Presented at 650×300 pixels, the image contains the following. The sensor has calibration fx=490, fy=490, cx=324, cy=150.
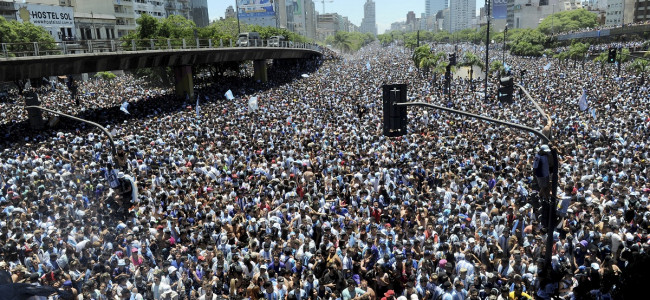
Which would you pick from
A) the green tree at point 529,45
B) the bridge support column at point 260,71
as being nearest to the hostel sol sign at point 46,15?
the bridge support column at point 260,71

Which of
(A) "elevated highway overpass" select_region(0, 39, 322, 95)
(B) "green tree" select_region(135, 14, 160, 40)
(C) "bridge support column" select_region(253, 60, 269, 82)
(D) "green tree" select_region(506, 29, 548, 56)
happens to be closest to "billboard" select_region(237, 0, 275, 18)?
(D) "green tree" select_region(506, 29, 548, 56)

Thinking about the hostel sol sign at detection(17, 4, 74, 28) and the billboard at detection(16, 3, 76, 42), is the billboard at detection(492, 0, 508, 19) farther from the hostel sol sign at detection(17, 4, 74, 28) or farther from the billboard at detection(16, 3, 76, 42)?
the hostel sol sign at detection(17, 4, 74, 28)

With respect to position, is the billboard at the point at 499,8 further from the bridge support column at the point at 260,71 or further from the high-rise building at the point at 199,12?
the bridge support column at the point at 260,71

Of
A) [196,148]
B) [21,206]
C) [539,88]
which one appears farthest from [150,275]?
[539,88]

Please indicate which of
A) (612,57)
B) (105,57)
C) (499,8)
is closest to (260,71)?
(105,57)

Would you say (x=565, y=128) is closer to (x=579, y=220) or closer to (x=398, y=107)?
(x=579, y=220)

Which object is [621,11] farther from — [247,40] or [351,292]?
[351,292]

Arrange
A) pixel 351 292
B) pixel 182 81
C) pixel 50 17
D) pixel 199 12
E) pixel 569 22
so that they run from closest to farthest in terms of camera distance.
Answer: pixel 351 292 < pixel 182 81 < pixel 50 17 < pixel 569 22 < pixel 199 12
